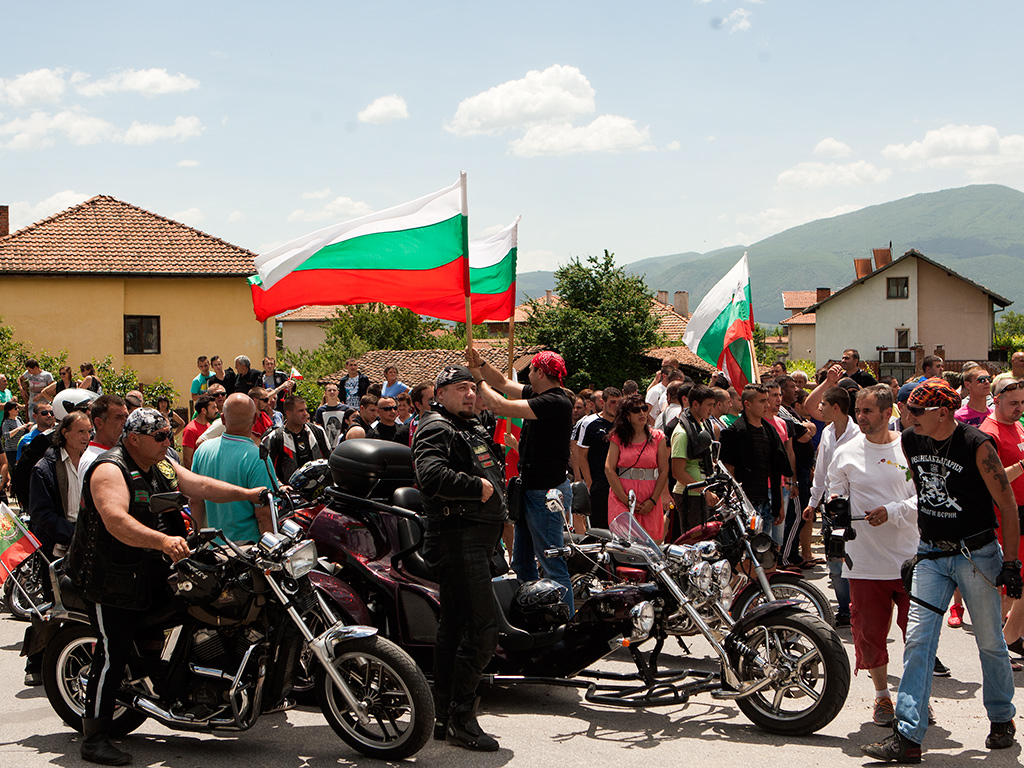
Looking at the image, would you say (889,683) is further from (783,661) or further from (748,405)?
(748,405)

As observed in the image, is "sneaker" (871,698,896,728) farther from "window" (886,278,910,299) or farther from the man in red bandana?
"window" (886,278,910,299)

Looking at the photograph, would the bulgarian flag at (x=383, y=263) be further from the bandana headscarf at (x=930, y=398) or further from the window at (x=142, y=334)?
the window at (x=142, y=334)

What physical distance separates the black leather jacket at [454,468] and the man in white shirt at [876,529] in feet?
6.88

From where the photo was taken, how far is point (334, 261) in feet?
25.3

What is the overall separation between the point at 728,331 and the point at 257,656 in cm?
844

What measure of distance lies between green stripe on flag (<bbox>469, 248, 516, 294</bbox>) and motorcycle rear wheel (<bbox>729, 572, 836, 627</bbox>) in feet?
11.7

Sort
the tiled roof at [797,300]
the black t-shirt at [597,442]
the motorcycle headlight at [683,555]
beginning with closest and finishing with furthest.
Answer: the motorcycle headlight at [683,555]
the black t-shirt at [597,442]
the tiled roof at [797,300]

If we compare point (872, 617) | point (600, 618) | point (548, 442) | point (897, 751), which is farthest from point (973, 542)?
point (548, 442)

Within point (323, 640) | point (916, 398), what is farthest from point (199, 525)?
point (916, 398)

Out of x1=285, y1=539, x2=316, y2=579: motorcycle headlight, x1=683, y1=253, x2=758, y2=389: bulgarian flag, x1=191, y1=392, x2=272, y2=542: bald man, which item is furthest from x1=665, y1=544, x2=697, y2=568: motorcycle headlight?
x1=683, y1=253, x2=758, y2=389: bulgarian flag

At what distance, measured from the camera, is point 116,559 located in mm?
4898

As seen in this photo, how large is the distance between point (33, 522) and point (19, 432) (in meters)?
6.03

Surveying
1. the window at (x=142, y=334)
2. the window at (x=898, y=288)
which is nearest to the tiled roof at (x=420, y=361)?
the window at (x=142, y=334)

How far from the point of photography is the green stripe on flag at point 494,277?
27.8ft
